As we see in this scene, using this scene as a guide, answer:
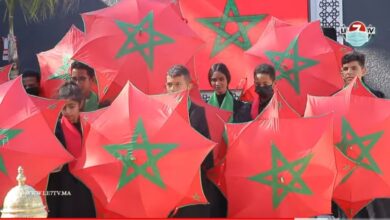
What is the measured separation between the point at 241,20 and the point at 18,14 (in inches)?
114

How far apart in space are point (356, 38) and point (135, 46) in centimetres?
365

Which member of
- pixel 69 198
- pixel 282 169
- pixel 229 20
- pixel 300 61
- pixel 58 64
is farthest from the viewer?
pixel 229 20

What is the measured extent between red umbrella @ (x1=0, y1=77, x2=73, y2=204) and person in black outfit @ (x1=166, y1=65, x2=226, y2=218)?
89 cm

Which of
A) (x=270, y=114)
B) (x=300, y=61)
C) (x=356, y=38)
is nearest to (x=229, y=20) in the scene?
(x=356, y=38)


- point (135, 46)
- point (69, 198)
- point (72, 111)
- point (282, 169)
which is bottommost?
point (69, 198)

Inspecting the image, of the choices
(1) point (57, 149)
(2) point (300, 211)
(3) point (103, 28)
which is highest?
(3) point (103, 28)

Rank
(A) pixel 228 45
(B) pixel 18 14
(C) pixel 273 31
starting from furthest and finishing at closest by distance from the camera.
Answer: (B) pixel 18 14 → (A) pixel 228 45 → (C) pixel 273 31

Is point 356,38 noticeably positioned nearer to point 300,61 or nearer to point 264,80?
point 300,61

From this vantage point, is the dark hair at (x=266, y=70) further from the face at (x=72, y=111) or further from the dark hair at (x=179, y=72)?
the face at (x=72, y=111)

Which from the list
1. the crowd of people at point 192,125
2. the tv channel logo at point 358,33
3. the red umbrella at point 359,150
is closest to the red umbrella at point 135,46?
the crowd of people at point 192,125

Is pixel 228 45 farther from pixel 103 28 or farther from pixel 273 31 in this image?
pixel 103 28

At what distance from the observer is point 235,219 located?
5684mm

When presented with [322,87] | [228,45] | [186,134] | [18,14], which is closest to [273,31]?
[322,87]

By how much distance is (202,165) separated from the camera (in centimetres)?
602
